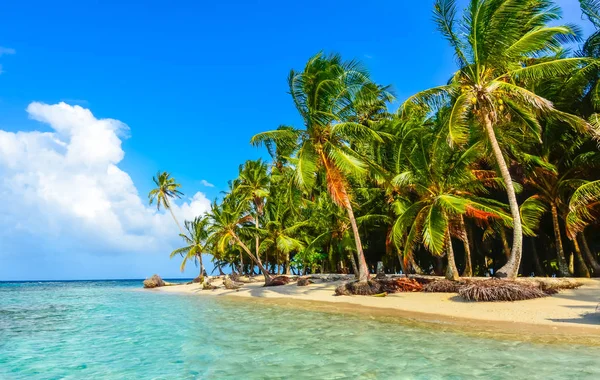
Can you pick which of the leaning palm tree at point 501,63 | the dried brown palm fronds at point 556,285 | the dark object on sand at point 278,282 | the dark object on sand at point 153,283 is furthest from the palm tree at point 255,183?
the dried brown palm fronds at point 556,285

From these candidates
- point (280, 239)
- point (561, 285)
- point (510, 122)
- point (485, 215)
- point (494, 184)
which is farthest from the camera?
point (280, 239)

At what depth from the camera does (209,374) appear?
6441 millimetres

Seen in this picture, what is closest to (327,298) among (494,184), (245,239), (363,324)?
(363,324)

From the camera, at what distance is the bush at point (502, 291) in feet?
40.2

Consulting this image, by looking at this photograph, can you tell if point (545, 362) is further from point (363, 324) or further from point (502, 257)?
point (502, 257)

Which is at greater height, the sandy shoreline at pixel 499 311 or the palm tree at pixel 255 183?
the palm tree at pixel 255 183

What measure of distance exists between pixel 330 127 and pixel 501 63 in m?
7.67

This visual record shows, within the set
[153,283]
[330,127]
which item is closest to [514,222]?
[330,127]

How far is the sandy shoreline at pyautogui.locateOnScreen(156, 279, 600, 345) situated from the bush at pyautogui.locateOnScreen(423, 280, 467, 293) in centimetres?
55

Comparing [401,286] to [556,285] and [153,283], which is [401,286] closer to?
[556,285]

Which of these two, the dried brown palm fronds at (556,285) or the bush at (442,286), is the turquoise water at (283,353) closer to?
the bush at (442,286)

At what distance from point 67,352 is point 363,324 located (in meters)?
7.76

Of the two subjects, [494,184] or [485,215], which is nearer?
[485,215]

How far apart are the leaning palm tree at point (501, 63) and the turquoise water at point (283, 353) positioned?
7.25 meters
